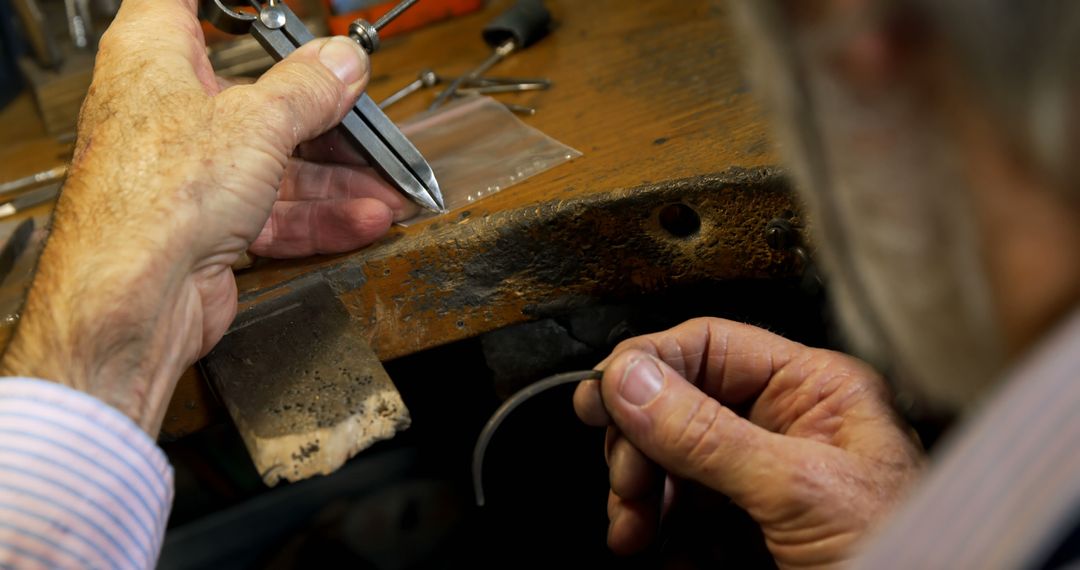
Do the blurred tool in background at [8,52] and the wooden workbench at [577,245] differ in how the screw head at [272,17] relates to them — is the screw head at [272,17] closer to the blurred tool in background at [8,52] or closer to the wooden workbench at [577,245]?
the wooden workbench at [577,245]

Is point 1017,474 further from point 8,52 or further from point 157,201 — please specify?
point 8,52

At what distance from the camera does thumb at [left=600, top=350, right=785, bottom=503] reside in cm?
75

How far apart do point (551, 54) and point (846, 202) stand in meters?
1.17

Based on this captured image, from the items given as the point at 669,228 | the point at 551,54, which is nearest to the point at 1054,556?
the point at 669,228

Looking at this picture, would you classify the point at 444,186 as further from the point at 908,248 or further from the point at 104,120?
the point at 908,248

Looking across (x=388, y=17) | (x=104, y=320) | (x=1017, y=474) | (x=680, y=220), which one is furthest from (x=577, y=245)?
(x=1017, y=474)

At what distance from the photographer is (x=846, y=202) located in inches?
17.0

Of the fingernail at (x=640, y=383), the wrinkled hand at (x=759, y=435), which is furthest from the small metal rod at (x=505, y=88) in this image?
the fingernail at (x=640, y=383)

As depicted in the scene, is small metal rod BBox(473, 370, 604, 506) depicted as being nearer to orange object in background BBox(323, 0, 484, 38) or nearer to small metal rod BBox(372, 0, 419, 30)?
small metal rod BBox(372, 0, 419, 30)

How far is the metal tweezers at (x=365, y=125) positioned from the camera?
1081mm

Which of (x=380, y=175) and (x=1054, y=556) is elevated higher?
(x=1054, y=556)

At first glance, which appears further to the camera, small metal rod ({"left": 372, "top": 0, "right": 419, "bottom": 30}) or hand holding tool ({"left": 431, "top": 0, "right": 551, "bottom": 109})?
hand holding tool ({"left": 431, "top": 0, "right": 551, "bottom": 109})

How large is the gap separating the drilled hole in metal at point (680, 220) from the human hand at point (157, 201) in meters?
0.38

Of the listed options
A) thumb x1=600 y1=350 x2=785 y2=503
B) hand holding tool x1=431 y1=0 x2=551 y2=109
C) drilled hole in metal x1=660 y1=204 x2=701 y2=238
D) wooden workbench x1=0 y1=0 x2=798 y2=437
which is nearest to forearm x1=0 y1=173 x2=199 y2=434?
wooden workbench x1=0 y1=0 x2=798 y2=437
